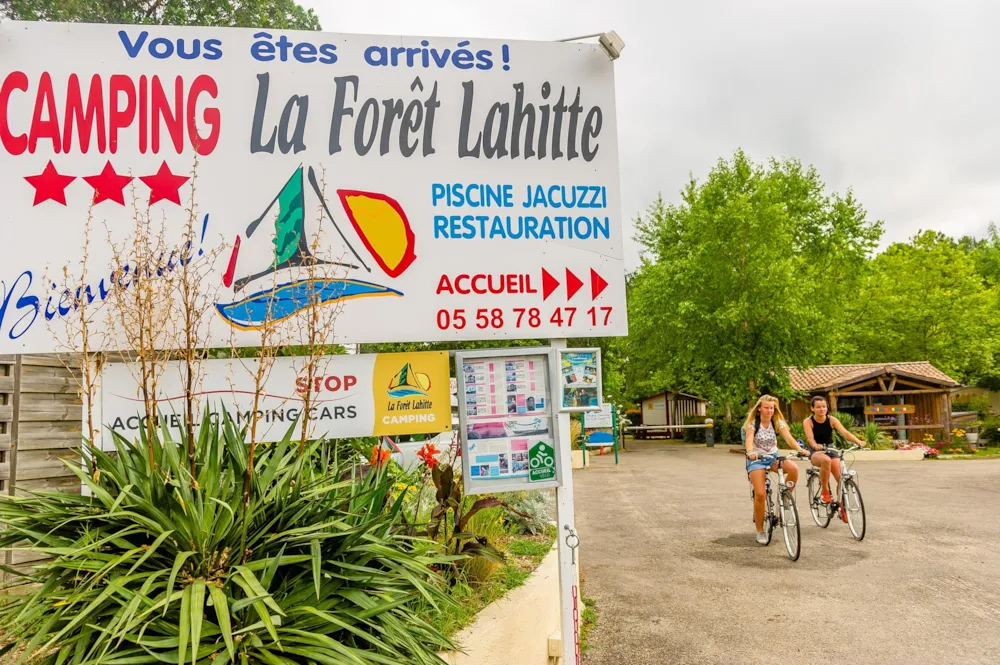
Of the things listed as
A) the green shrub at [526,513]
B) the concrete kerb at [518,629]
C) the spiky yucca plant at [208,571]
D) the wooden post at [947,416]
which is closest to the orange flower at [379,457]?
the spiky yucca plant at [208,571]

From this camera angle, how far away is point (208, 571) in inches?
131

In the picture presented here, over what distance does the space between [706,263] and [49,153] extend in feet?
98.8

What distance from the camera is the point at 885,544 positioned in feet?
30.4

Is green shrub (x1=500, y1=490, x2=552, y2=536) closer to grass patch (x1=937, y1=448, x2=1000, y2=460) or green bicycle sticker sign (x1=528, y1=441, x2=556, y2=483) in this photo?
green bicycle sticker sign (x1=528, y1=441, x2=556, y2=483)

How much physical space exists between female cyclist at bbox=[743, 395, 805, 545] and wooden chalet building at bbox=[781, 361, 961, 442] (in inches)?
842

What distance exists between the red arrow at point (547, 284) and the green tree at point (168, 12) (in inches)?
576

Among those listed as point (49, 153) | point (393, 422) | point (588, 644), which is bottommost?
point (588, 644)

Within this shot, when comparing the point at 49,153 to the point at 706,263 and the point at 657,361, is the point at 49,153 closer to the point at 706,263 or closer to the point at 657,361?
the point at 706,263

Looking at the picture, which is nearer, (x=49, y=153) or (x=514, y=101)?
(x=49, y=153)

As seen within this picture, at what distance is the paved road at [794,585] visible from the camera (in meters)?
5.61

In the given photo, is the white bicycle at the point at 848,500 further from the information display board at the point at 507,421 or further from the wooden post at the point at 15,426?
the wooden post at the point at 15,426

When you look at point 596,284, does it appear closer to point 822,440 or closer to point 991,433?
point 822,440

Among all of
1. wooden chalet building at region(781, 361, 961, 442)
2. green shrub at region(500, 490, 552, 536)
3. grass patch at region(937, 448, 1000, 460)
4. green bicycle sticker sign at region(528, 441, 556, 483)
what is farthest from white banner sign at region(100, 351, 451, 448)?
wooden chalet building at region(781, 361, 961, 442)

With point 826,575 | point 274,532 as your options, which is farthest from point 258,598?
point 826,575
